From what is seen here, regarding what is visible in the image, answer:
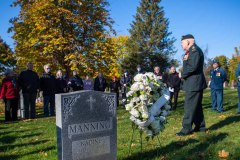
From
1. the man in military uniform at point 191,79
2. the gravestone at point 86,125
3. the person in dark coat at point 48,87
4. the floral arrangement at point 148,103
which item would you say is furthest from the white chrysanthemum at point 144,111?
the person in dark coat at point 48,87

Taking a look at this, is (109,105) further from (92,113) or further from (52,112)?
(52,112)

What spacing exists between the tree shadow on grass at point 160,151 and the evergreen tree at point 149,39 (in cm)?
3904

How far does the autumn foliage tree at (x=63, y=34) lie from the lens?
20.6 meters

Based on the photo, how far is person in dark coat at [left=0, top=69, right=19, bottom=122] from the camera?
11906mm

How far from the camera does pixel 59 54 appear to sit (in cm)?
2214

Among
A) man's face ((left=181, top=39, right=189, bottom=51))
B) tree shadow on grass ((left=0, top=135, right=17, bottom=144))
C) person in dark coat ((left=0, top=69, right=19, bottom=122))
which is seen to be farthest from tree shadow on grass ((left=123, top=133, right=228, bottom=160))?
person in dark coat ((left=0, top=69, right=19, bottom=122))

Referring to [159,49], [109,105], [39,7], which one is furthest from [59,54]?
[159,49]

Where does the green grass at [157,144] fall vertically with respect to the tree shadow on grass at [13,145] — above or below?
above

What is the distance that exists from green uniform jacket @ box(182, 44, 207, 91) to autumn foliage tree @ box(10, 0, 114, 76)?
1411cm

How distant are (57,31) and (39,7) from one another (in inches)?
78.3

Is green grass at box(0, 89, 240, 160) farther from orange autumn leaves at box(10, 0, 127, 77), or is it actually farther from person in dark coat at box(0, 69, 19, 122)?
orange autumn leaves at box(10, 0, 127, 77)

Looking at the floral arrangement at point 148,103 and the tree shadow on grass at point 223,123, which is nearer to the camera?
the floral arrangement at point 148,103

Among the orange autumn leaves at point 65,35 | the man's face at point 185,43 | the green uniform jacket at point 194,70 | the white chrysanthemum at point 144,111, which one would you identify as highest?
the orange autumn leaves at point 65,35

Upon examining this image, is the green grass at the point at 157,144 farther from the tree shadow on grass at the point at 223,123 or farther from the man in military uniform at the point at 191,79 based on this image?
the man in military uniform at the point at 191,79
